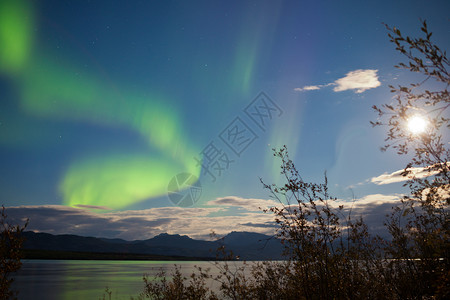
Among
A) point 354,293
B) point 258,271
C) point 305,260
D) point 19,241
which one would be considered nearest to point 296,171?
point 305,260

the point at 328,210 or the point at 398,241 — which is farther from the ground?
the point at 328,210

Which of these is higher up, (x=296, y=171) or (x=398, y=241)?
(x=296, y=171)

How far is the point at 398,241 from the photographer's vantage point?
9117 mm

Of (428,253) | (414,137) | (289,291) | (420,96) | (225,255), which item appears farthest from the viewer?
(289,291)

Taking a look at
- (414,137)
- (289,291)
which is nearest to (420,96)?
(414,137)

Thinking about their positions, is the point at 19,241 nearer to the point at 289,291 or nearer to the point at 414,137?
the point at 289,291

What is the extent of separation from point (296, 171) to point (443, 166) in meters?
3.17

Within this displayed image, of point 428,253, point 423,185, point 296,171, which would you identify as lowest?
point 428,253

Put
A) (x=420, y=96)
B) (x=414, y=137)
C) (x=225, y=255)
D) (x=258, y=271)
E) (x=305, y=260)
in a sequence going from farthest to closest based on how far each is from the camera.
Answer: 1. (x=258, y=271)
2. (x=225, y=255)
3. (x=305, y=260)
4. (x=414, y=137)
5. (x=420, y=96)

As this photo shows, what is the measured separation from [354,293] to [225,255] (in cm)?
400

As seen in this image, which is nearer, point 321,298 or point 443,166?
point 443,166

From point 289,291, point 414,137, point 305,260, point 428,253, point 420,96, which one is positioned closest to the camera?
point 420,96

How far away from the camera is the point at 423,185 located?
6805 mm

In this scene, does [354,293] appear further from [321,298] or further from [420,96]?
[420,96]
